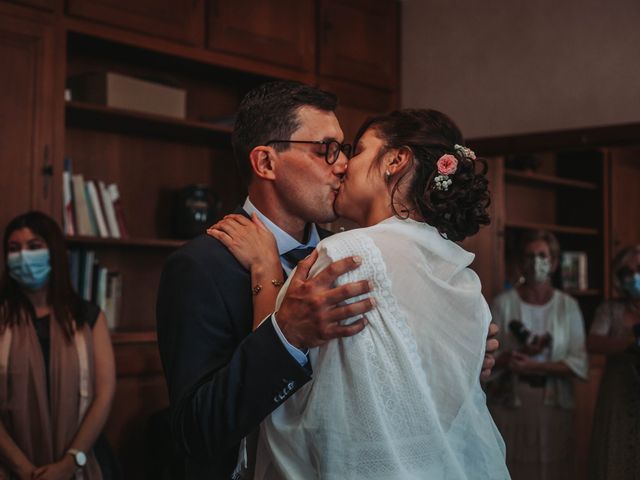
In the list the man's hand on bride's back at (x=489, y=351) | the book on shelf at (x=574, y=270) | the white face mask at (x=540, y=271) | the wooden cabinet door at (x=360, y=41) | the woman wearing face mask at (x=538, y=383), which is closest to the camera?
the man's hand on bride's back at (x=489, y=351)

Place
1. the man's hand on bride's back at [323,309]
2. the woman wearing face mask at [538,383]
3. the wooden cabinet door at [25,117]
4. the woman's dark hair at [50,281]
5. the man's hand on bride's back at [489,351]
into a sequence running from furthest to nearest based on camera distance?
the woman wearing face mask at [538,383] → the wooden cabinet door at [25,117] → the woman's dark hair at [50,281] → the man's hand on bride's back at [489,351] → the man's hand on bride's back at [323,309]

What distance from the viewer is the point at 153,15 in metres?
3.58

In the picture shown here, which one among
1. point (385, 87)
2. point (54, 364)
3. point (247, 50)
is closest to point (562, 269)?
point (385, 87)

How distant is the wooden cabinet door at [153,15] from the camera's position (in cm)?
337

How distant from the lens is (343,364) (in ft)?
4.06

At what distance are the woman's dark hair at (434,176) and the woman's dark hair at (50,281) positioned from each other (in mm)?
1843

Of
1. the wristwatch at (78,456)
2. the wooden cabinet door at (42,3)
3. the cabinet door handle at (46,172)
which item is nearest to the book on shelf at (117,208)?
the cabinet door handle at (46,172)

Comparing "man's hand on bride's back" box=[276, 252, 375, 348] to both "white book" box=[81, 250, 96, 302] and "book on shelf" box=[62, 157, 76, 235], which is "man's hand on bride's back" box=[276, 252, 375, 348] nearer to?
"book on shelf" box=[62, 157, 76, 235]

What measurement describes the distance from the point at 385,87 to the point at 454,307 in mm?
3466

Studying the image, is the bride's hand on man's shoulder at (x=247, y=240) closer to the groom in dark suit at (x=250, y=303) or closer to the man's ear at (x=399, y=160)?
the groom in dark suit at (x=250, y=303)

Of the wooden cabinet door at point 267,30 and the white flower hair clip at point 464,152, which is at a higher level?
the wooden cabinet door at point 267,30

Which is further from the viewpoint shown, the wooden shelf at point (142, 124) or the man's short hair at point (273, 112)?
the wooden shelf at point (142, 124)

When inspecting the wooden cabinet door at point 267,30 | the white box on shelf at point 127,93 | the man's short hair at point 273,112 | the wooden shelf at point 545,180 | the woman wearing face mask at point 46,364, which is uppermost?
the wooden cabinet door at point 267,30

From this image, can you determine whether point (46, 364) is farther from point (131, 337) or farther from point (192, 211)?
point (192, 211)
